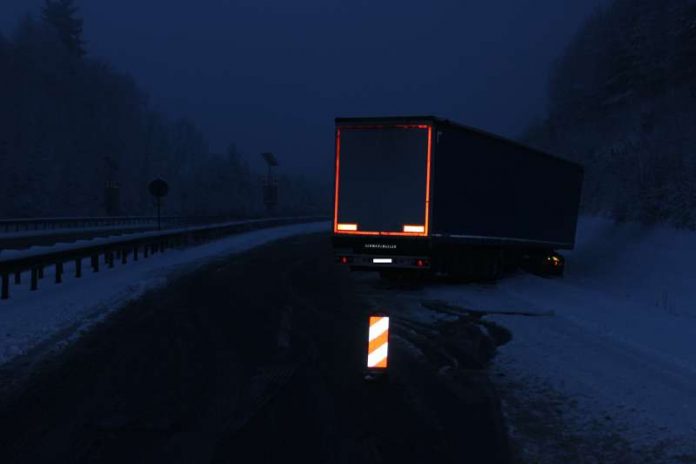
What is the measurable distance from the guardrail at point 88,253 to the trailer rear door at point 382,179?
6263 millimetres

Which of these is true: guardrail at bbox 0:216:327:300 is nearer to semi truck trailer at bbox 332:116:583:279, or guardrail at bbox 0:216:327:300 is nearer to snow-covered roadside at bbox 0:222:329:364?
snow-covered roadside at bbox 0:222:329:364

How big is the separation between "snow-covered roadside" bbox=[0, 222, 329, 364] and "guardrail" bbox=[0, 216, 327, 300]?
0.32 m

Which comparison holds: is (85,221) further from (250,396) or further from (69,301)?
(250,396)

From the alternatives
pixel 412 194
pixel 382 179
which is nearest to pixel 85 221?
pixel 382 179

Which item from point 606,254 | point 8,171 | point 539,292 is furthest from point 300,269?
point 8,171

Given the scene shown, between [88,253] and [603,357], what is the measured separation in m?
12.6

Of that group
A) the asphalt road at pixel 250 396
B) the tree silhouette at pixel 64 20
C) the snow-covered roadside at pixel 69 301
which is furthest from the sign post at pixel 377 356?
the tree silhouette at pixel 64 20

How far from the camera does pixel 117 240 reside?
18.7 metres

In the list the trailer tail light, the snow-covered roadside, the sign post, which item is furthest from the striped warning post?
the trailer tail light

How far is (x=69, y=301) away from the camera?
12.0 metres

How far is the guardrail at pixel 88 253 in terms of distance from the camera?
12.3m

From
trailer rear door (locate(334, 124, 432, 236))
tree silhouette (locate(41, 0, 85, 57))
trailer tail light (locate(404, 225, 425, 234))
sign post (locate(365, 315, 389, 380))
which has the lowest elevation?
sign post (locate(365, 315, 389, 380))

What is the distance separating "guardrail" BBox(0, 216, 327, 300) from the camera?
12.3 metres

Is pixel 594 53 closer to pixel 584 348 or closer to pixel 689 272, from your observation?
pixel 689 272
